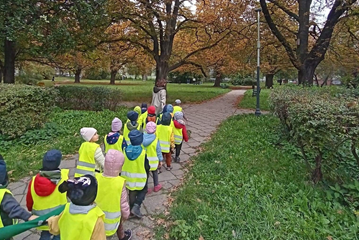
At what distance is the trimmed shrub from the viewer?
9.37 m

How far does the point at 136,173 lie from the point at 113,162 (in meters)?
0.68

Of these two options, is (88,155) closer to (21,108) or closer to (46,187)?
(46,187)

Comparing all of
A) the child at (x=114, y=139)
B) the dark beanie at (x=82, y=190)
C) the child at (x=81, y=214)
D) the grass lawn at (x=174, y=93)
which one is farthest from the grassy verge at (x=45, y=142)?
the grass lawn at (x=174, y=93)

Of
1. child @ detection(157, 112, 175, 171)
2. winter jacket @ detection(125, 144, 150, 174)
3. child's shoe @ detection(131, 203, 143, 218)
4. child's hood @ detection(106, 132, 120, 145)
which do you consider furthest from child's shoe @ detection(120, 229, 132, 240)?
child @ detection(157, 112, 175, 171)

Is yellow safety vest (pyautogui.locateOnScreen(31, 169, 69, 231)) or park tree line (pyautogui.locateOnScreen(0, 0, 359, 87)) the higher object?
park tree line (pyautogui.locateOnScreen(0, 0, 359, 87))

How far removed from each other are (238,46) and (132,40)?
5.71 metres

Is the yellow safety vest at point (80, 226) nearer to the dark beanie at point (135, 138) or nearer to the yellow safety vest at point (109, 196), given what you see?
the yellow safety vest at point (109, 196)

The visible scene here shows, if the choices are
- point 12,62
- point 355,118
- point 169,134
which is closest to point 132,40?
point 12,62

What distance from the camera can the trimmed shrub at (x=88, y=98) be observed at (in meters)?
9.37

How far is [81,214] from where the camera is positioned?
1.63 m

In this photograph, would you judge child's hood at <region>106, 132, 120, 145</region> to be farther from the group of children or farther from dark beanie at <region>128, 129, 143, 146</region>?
dark beanie at <region>128, 129, 143, 146</region>

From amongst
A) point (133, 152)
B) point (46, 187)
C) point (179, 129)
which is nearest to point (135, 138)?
point (133, 152)

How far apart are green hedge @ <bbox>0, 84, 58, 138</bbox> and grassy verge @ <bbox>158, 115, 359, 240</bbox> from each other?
4296 millimetres

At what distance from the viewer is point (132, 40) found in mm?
12492
